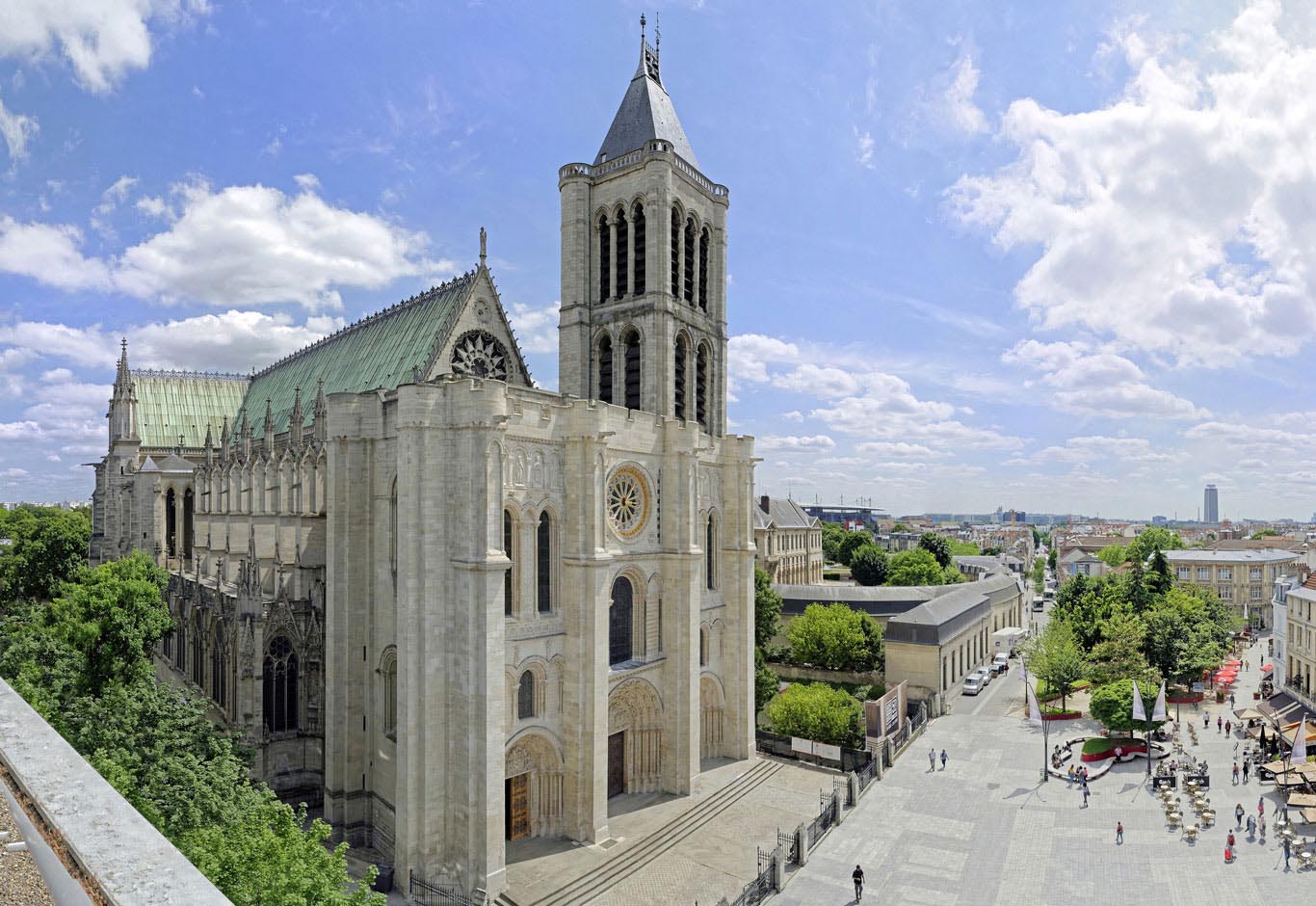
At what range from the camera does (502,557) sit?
87.3 feet

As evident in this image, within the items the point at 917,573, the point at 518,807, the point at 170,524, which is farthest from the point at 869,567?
the point at 518,807

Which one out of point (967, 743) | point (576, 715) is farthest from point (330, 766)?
point (967, 743)

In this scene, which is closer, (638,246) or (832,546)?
(638,246)

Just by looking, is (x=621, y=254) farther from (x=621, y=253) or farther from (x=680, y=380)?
(x=680, y=380)

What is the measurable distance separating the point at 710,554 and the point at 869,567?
72671 mm

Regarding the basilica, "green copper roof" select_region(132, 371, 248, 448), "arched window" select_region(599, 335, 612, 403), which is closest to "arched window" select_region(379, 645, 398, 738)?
the basilica

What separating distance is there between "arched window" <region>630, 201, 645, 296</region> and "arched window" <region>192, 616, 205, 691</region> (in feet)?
104

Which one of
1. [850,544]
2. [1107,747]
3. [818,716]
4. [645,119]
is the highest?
[645,119]

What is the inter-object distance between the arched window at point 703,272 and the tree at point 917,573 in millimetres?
62479

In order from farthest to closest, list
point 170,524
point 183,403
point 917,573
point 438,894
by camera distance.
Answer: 1. point 917,573
2. point 183,403
3. point 170,524
4. point 438,894

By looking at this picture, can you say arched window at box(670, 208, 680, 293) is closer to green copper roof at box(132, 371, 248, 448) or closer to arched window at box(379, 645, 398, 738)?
arched window at box(379, 645, 398, 738)

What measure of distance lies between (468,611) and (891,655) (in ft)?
127

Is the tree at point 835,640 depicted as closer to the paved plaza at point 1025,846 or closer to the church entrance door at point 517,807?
the paved plaza at point 1025,846

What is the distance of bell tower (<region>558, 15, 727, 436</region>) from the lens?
39406 mm
